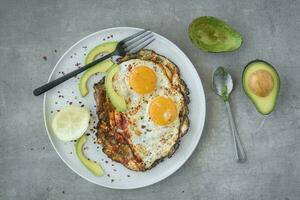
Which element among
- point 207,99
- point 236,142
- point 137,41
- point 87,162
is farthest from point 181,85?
point 87,162

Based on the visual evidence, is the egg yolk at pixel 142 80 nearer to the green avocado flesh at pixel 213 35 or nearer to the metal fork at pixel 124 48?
the metal fork at pixel 124 48

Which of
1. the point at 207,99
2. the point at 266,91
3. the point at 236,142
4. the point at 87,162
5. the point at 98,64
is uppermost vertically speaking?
the point at 98,64

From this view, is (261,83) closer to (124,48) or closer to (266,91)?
(266,91)

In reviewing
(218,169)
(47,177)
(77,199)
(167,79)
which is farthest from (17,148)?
(218,169)

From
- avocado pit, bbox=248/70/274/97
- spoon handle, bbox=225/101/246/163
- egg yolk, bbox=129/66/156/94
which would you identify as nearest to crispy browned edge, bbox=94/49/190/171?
egg yolk, bbox=129/66/156/94

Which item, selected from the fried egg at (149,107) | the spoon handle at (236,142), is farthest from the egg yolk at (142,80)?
the spoon handle at (236,142)

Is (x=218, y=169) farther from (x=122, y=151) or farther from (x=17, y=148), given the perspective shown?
(x=17, y=148)
